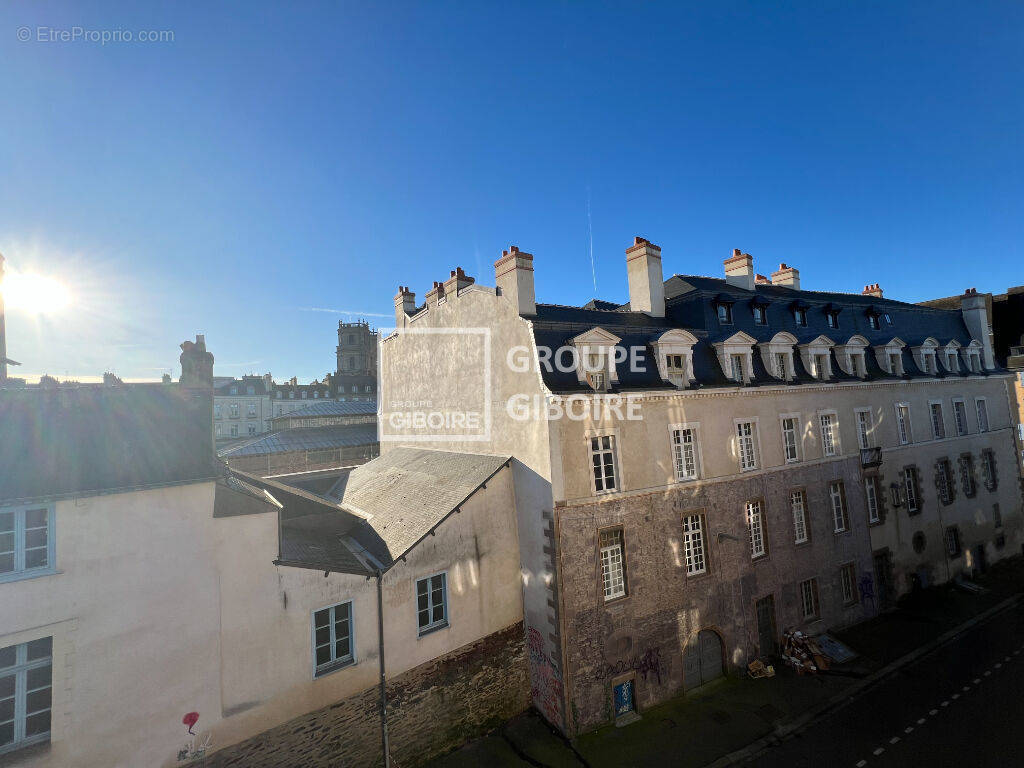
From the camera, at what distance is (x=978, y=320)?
29.3 m

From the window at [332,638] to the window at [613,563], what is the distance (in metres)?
8.10

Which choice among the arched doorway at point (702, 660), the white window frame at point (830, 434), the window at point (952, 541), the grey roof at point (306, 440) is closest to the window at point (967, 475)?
the window at point (952, 541)

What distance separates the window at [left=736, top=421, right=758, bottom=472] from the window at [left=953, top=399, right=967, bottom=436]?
1767 centimetres

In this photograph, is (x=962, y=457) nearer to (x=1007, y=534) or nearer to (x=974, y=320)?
(x=1007, y=534)

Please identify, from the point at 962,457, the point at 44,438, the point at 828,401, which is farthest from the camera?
the point at 962,457

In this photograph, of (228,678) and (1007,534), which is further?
(1007,534)

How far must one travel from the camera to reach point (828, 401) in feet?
69.2

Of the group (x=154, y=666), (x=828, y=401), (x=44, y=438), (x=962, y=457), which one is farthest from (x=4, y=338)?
(x=962, y=457)

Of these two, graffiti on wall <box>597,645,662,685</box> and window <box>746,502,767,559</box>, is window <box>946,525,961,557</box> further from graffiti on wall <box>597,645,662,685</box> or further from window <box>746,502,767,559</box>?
graffiti on wall <box>597,645,662,685</box>

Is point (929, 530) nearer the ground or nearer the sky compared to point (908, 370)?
nearer the ground

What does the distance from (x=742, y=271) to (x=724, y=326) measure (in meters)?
6.05

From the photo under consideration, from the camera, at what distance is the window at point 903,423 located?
77.8 ft

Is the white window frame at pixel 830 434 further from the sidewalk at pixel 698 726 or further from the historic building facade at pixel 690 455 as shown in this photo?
the sidewalk at pixel 698 726

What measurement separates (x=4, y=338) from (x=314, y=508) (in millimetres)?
11486
